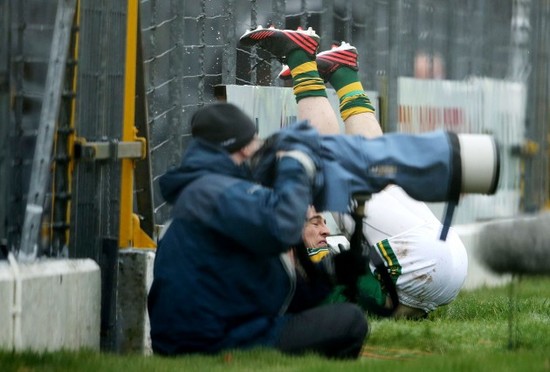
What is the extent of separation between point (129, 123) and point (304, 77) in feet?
5.47

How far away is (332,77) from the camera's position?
9.66 m

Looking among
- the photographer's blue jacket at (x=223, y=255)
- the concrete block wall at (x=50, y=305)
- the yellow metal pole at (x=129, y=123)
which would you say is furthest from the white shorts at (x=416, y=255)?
the photographer's blue jacket at (x=223, y=255)

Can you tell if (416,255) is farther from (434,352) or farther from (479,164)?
(479,164)

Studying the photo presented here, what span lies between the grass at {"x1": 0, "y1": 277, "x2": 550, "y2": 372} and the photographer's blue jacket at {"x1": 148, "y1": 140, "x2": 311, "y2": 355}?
0.20 meters

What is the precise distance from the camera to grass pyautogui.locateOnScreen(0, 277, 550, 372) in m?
5.64

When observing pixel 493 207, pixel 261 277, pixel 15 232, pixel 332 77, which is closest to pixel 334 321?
pixel 261 277

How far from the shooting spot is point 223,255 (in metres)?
6.17

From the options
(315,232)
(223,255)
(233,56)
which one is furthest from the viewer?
(233,56)

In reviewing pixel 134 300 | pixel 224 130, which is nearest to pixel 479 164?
pixel 224 130

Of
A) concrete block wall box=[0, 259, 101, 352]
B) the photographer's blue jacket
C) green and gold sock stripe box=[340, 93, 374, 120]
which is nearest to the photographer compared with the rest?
the photographer's blue jacket

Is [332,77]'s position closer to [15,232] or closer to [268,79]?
[268,79]

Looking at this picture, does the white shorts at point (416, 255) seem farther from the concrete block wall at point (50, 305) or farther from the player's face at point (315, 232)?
the concrete block wall at point (50, 305)

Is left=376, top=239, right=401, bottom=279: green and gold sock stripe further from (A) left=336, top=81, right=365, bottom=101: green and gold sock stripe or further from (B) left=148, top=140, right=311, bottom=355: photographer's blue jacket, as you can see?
(B) left=148, top=140, right=311, bottom=355: photographer's blue jacket

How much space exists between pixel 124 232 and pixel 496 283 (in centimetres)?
508
